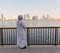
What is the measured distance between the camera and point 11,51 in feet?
27.6

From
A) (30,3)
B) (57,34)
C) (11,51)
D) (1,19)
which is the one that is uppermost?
(30,3)

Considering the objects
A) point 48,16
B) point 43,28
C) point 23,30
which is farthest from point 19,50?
point 48,16

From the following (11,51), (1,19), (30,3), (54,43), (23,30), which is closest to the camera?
(11,51)

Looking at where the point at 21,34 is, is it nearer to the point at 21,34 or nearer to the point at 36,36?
the point at 21,34

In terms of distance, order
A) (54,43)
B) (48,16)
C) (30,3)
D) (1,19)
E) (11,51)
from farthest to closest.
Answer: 1. (30,3)
2. (48,16)
3. (1,19)
4. (54,43)
5. (11,51)

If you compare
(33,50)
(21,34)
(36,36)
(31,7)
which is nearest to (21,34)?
(21,34)

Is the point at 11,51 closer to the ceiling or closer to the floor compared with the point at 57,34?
closer to the floor

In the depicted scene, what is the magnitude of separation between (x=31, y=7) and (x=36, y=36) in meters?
5.21

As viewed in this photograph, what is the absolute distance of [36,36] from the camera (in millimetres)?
10602

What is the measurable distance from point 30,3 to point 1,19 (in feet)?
11.8

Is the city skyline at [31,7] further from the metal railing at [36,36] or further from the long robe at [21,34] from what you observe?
the long robe at [21,34]

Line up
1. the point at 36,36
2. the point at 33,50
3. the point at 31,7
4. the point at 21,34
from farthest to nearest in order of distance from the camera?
the point at 31,7, the point at 36,36, the point at 21,34, the point at 33,50

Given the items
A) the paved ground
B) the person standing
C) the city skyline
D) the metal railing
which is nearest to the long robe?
the person standing

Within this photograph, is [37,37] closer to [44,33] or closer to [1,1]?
[44,33]
